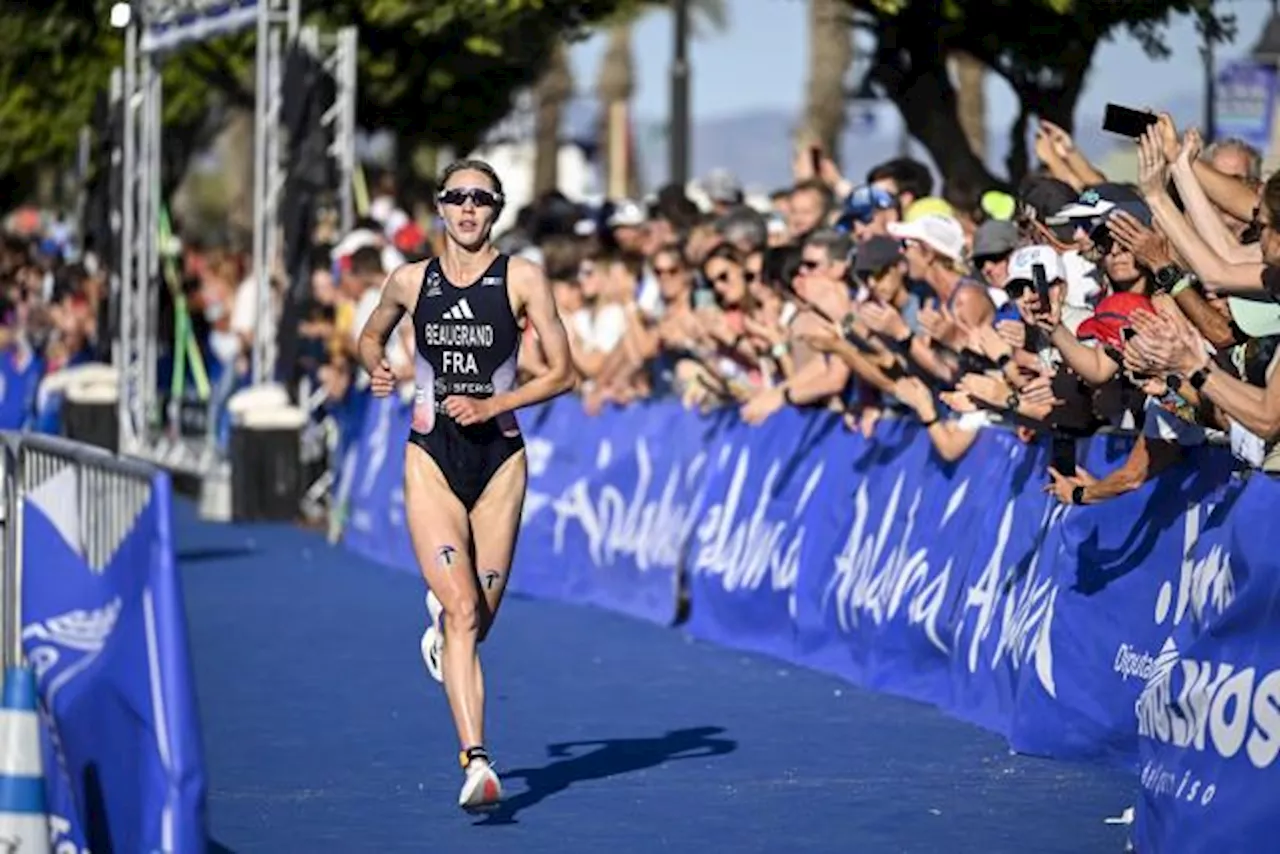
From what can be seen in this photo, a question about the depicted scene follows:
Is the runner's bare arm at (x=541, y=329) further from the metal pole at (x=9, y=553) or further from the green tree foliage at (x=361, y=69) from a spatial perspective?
the green tree foliage at (x=361, y=69)

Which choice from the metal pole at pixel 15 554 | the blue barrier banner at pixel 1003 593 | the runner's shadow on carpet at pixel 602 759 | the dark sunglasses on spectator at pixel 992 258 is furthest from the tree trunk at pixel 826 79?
the metal pole at pixel 15 554

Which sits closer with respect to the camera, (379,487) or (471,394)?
(471,394)

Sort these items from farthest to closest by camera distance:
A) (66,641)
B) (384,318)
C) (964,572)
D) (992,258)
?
(992,258) → (964,572) → (384,318) → (66,641)

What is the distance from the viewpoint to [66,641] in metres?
8.68

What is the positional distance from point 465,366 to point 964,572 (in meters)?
2.84

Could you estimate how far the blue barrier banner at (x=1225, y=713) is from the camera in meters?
8.82

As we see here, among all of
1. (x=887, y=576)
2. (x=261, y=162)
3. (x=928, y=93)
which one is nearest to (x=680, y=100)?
(x=261, y=162)

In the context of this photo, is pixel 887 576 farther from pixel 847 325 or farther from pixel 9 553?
pixel 9 553

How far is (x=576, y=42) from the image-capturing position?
30094 mm

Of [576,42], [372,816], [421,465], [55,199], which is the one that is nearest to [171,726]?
[372,816]

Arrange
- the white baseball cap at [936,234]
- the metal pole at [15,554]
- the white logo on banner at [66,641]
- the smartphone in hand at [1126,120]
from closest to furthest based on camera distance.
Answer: the white logo on banner at [66,641]
the metal pole at [15,554]
the smartphone in hand at [1126,120]
the white baseball cap at [936,234]

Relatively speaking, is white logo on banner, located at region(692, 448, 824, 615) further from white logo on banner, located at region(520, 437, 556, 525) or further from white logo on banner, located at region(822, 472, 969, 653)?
white logo on banner, located at region(520, 437, 556, 525)

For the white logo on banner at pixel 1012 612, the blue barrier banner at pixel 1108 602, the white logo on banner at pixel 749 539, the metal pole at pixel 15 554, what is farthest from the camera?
the white logo on banner at pixel 749 539

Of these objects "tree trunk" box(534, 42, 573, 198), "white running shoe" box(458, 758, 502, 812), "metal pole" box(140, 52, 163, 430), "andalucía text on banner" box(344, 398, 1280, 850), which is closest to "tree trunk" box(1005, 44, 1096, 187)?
"andalucía text on banner" box(344, 398, 1280, 850)
